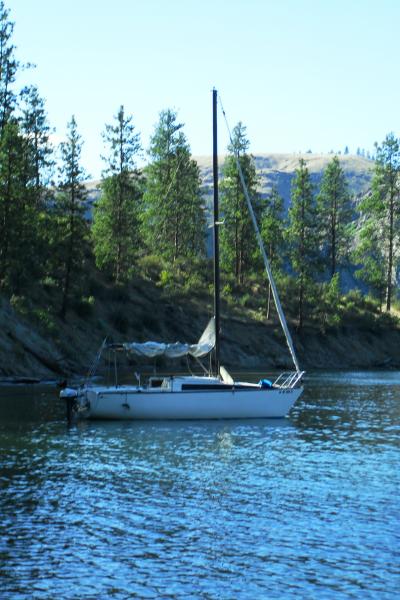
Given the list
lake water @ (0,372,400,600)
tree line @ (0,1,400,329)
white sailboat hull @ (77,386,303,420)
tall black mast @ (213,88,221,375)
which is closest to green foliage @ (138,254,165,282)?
tree line @ (0,1,400,329)

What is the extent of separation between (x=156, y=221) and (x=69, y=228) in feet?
103

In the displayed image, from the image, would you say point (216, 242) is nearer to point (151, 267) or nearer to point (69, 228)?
point (69, 228)

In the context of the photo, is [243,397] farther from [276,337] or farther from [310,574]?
[276,337]

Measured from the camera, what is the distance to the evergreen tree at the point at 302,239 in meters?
96.4

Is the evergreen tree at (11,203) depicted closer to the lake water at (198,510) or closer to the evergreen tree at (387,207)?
the lake water at (198,510)

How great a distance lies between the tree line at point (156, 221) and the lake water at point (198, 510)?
3175 centimetres

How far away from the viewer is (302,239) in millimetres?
96500

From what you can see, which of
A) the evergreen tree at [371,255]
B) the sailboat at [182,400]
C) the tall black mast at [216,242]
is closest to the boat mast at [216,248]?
the tall black mast at [216,242]

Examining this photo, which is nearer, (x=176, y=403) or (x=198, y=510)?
(x=198, y=510)

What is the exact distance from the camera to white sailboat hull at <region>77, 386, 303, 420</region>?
43.0 meters

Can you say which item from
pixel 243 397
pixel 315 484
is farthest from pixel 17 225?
pixel 315 484

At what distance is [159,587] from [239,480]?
37.7 ft

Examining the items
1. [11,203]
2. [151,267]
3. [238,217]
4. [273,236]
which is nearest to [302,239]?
[273,236]

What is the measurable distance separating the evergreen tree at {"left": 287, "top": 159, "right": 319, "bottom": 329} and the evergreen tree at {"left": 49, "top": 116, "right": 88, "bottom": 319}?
86.8 ft
